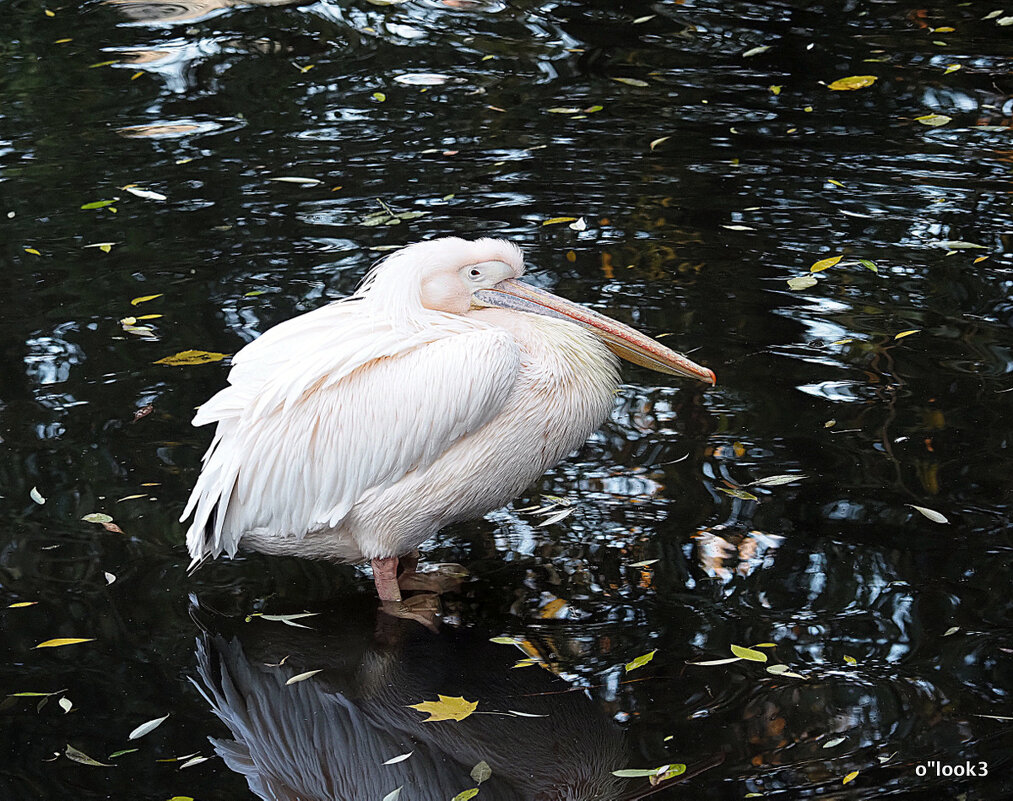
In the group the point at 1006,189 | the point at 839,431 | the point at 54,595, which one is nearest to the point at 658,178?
the point at 1006,189

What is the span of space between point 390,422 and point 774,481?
1225mm

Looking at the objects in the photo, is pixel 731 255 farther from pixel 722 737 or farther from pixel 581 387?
pixel 722 737

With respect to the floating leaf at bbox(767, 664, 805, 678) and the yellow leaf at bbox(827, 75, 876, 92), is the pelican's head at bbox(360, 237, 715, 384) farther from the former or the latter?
the yellow leaf at bbox(827, 75, 876, 92)

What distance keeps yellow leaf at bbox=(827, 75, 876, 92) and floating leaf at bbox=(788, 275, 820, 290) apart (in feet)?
7.02

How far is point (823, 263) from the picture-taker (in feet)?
15.5

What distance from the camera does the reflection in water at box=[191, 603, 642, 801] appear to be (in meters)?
2.60

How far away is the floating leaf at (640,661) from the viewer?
2891 millimetres

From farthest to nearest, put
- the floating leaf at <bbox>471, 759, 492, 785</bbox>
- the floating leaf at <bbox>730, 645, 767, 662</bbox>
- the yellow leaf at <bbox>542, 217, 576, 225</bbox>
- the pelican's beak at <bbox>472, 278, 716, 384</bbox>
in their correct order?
the yellow leaf at <bbox>542, 217, 576, 225</bbox> < the pelican's beak at <bbox>472, 278, 716, 384</bbox> < the floating leaf at <bbox>730, 645, 767, 662</bbox> < the floating leaf at <bbox>471, 759, 492, 785</bbox>

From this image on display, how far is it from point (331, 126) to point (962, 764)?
192 inches

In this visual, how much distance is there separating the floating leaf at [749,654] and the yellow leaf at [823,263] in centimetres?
220

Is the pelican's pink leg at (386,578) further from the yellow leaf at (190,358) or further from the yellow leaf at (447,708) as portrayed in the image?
the yellow leaf at (190,358)

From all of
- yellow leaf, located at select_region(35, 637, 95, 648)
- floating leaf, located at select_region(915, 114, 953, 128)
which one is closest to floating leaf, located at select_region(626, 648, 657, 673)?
yellow leaf, located at select_region(35, 637, 95, 648)

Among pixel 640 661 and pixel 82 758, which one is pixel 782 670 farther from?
pixel 82 758

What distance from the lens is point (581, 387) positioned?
3.11 meters
